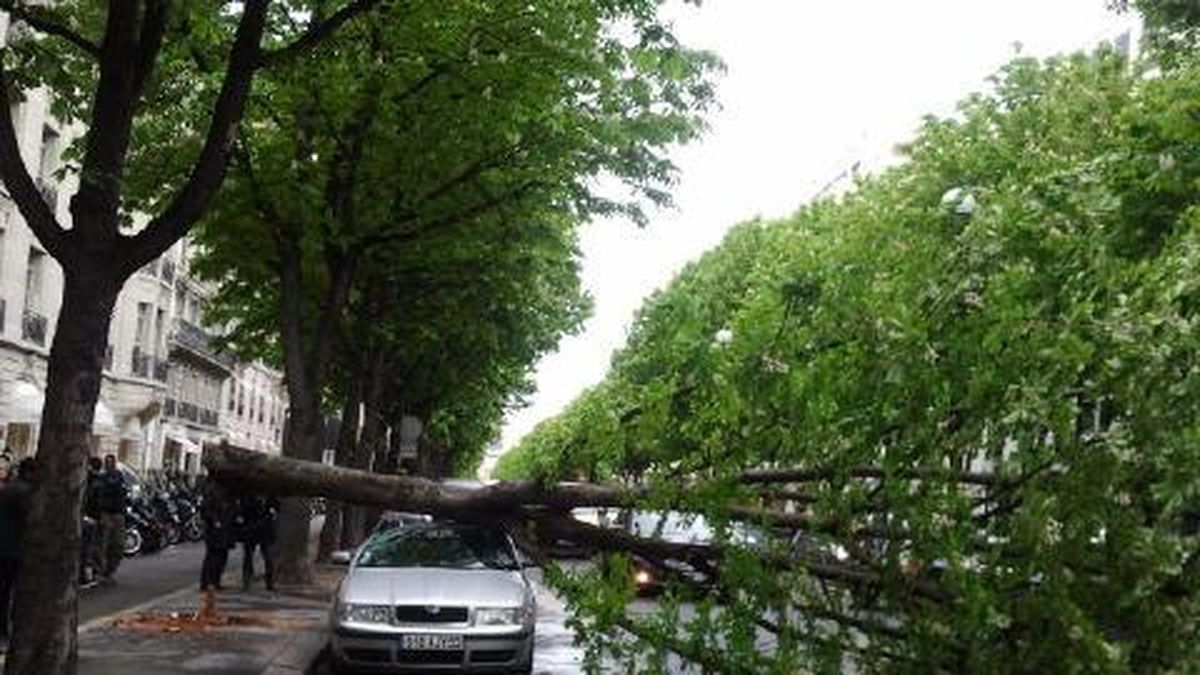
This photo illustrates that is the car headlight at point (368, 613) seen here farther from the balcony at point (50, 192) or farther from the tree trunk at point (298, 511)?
the balcony at point (50, 192)

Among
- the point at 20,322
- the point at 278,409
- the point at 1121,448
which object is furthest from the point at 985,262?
the point at 278,409

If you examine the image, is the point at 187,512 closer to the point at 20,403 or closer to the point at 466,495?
the point at 20,403

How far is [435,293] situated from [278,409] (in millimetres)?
66732

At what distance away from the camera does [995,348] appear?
209 inches

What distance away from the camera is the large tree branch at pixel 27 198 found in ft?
30.5

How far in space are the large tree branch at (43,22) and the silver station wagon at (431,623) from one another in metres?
4.87

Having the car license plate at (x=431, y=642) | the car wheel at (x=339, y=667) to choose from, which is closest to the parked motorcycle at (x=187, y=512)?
the car wheel at (x=339, y=667)

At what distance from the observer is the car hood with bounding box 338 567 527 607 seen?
12500 mm

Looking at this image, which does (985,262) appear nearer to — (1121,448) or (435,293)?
(1121,448)

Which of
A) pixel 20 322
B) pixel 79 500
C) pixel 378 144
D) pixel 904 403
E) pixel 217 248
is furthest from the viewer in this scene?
pixel 20 322

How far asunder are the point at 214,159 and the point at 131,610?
334 inches

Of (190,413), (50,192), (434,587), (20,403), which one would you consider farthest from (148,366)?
(434,587)

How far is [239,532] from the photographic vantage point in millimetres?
20188

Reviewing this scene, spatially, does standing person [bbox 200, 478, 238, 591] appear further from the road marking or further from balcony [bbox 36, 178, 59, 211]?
balcony [bbox 36, 178, 59, 211]
